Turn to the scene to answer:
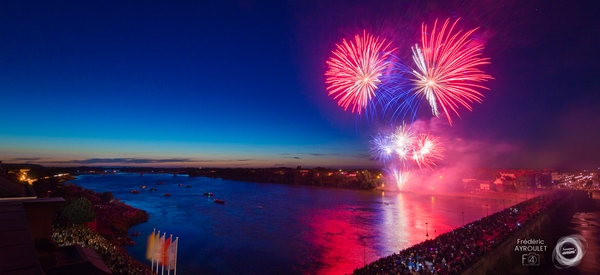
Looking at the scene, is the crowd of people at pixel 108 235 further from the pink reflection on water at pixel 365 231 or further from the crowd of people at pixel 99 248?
the pink reflection on water at pixel 365 231

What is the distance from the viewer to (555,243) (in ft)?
A: 90.3

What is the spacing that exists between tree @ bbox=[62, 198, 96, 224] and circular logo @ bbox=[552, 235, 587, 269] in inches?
1341

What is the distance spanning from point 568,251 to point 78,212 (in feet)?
126

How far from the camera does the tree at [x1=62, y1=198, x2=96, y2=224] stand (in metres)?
20.0

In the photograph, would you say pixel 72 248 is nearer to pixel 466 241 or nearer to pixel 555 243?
pixel 466 241

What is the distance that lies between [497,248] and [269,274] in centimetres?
1423

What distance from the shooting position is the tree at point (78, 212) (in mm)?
20000

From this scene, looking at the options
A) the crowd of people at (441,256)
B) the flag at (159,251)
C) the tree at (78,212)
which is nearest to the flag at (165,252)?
the flag at (159,251)

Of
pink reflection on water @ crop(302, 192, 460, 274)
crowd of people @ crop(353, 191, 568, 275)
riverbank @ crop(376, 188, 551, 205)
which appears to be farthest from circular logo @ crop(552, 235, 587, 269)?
riverbank @ crop(376, 188, 551, 205)

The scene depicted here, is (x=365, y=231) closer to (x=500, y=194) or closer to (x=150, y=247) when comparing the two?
(x=150, y=247)

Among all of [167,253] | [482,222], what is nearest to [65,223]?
[167,253]

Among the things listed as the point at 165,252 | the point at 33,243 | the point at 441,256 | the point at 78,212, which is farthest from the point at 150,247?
the point at 33,243

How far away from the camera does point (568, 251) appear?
2488 cm

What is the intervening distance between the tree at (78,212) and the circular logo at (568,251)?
3405cm
